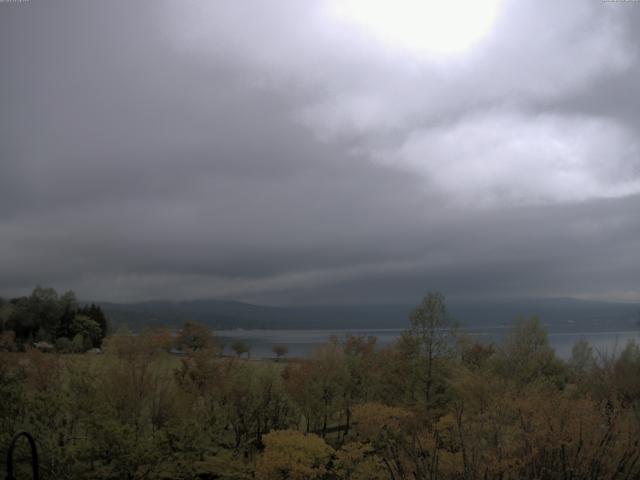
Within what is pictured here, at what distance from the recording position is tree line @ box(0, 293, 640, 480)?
16.8 meters

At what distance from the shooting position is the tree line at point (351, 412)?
16.8 metres

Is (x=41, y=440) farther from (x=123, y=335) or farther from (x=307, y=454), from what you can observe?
(x=123, y=335)

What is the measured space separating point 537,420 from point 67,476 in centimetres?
1827

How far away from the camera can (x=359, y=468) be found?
2402 centimetres

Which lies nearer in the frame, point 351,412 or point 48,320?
point 351,412

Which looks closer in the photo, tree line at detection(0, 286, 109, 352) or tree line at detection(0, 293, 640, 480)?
tree line at detection(0, 293, 640, 480)

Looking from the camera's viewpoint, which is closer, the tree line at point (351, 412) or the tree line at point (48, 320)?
the tree line at point (351, 412)

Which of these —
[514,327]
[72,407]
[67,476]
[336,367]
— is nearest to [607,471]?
[67,476]

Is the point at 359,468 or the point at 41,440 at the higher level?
the point at 41,440

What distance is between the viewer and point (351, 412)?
39.2 metres

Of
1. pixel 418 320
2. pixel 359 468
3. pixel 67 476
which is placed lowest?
pixel 359 468

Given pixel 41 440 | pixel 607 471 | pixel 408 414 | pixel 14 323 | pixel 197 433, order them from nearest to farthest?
pixel 607 471, pixel 41 440, pixel 197 433, pixel 408 414, pixel 14 323

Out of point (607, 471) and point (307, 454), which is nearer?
point (607, 471)

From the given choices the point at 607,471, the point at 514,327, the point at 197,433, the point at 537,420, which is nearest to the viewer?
the point at 607,471
